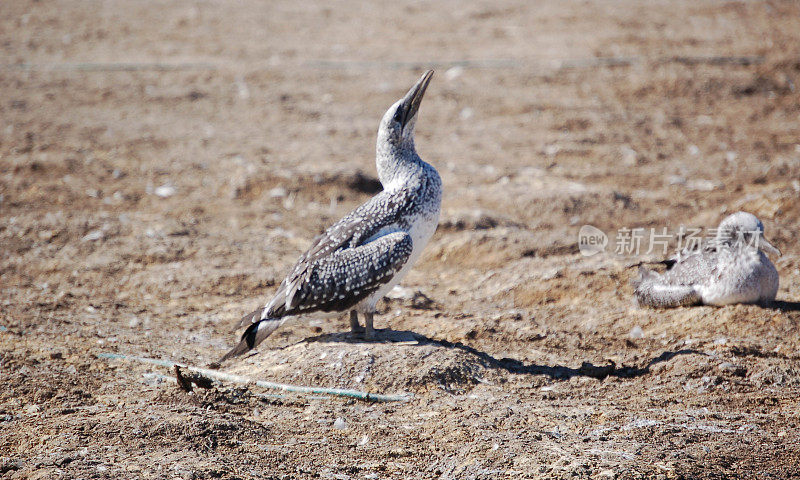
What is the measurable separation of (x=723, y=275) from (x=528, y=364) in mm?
1819

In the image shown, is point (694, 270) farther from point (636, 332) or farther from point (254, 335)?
point (254, 335)

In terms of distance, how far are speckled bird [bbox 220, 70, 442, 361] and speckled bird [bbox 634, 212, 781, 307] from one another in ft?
6.71

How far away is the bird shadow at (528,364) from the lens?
5711 millimetres

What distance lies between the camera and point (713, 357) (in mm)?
5695

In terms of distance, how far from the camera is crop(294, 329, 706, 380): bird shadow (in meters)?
5.71

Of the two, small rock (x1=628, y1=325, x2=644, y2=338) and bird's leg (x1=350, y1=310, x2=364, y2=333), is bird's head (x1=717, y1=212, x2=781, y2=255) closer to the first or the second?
small rock (x1=628, y1=325, x2=644, y2=338)

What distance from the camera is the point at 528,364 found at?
19.2 feet

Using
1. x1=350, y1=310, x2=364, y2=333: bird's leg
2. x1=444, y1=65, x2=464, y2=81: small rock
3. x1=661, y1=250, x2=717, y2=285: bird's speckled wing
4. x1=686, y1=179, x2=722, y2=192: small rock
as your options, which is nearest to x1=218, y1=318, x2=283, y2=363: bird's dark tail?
x1=350, y1=310, x2=364, y2=333: bird's leg

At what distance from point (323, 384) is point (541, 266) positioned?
9.96ft

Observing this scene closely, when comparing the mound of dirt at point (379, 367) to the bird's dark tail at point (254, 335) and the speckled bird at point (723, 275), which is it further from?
the speckled bird at point (723, 275)

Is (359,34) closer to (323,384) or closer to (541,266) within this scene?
(541,266)

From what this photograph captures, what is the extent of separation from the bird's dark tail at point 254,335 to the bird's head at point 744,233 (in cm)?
368

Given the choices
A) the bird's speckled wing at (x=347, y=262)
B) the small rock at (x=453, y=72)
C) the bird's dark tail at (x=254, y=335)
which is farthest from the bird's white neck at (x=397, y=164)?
the small rock at (x=453, y=72)

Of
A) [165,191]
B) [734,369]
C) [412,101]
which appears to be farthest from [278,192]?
[734,369]
